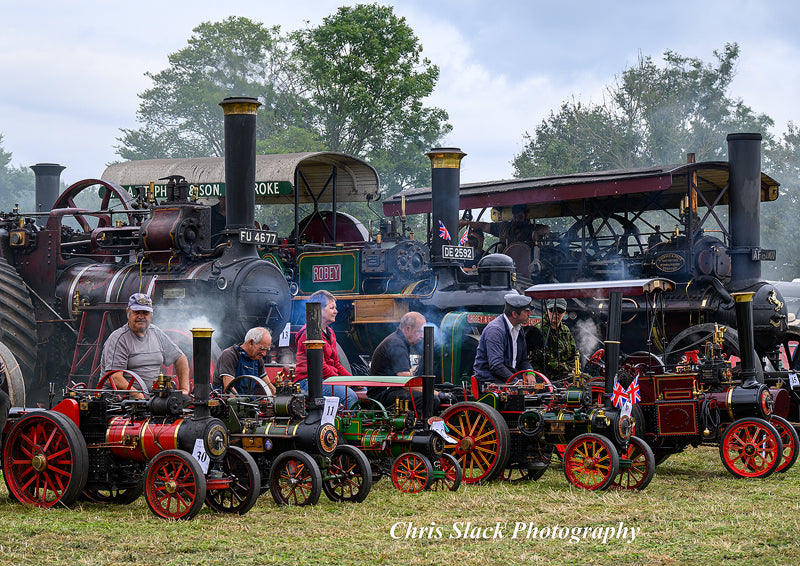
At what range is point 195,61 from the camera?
3581 centimetres

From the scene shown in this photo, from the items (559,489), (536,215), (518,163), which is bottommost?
(559,489)

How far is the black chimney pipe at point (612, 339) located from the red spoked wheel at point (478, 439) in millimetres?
807

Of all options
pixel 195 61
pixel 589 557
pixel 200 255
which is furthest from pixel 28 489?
pixel 195 61

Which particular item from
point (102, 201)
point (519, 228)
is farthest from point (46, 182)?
point (519, 228)

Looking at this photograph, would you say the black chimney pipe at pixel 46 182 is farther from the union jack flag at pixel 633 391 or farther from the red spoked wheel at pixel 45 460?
the union jack flag at pixel 633 391

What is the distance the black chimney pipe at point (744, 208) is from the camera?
1235 centimetres

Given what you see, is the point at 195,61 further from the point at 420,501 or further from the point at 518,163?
the point at 420,501

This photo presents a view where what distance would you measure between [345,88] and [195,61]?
1049 centimetres

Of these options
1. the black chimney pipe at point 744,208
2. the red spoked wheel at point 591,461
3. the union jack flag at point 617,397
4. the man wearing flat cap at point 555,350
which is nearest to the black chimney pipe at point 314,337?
the red spoked wheel at point 591,461

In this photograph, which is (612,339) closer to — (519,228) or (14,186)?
(519,228)

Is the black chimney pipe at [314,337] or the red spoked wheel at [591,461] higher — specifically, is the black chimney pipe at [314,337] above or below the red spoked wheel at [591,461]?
above

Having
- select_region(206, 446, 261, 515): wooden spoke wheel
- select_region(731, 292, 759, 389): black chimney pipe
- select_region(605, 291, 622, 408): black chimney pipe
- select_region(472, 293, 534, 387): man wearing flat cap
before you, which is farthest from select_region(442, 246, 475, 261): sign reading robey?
select_region(206, 446, 261, 515): wooden spoke wheel

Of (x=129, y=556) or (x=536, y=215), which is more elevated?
(x=536, y=215)

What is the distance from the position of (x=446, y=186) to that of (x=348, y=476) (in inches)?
256
